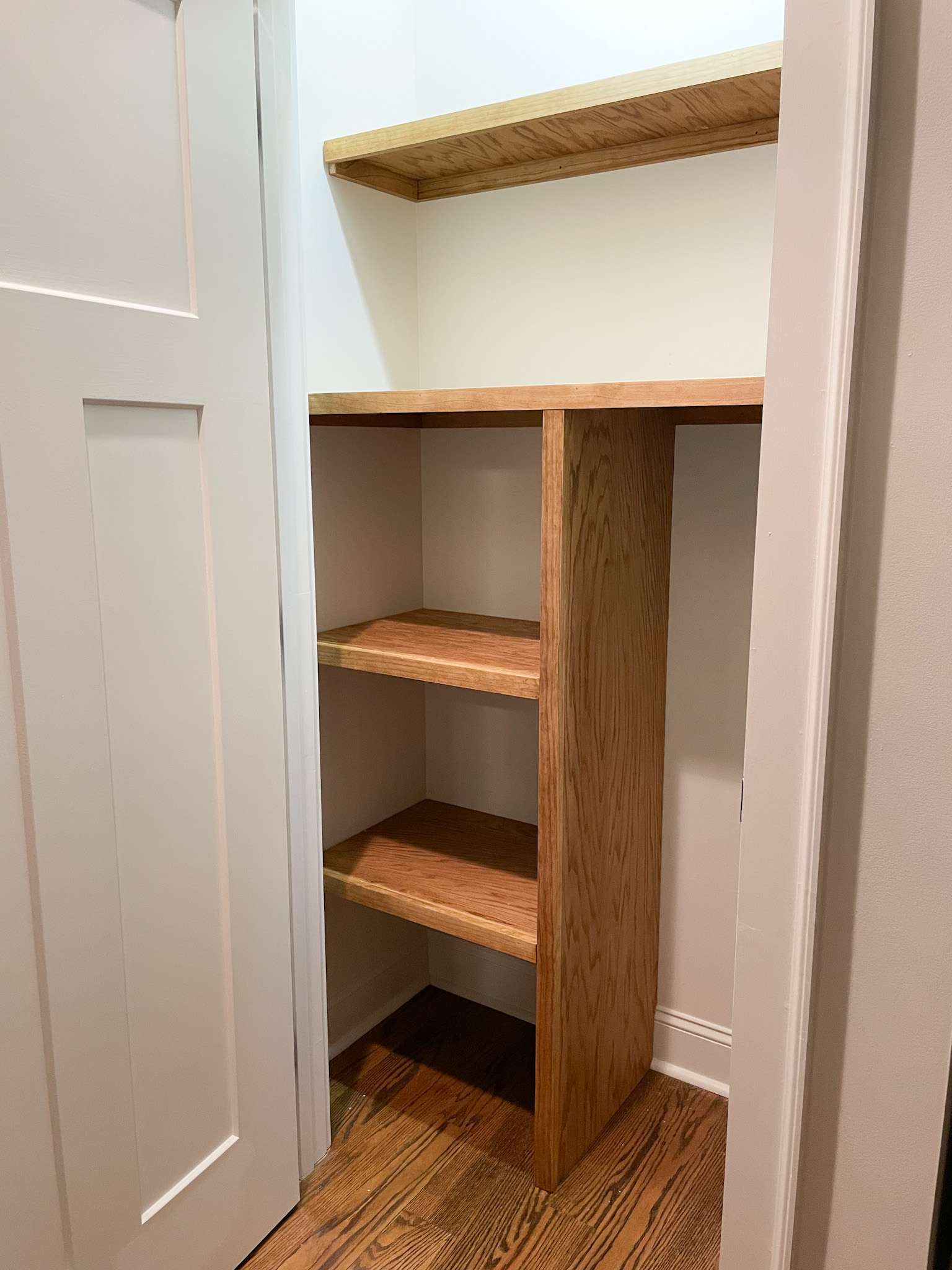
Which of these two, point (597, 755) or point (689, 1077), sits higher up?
point (597, 755)

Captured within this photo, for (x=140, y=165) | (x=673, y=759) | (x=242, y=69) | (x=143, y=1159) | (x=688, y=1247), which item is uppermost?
(x=242, y=69)

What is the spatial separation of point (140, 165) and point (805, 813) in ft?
3.49

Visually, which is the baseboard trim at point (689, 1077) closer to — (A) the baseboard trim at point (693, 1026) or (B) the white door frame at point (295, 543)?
(A) the baseboard trim at point (693, 1026)

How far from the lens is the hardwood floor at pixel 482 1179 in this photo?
1462 millimetres

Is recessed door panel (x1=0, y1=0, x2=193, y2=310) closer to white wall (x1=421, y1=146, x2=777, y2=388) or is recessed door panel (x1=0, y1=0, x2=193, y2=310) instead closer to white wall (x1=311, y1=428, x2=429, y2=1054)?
white wall (x1=311, y1=428, x2=429, y2=1054)

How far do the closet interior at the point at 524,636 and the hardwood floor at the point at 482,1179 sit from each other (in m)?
0.07

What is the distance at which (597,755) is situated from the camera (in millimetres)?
1546

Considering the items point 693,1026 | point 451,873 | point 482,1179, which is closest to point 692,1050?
point 693,1026

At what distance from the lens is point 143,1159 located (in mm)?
1256

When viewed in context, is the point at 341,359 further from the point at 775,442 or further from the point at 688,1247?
the point at 688,1247

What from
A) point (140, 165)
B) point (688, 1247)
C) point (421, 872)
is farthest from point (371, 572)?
point (688, 1247)

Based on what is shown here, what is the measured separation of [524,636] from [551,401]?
55 centimetres

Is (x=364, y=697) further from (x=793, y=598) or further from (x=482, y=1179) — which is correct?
(x=793, y=598)

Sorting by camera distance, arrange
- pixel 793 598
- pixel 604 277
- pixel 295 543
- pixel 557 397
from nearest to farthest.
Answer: pixel 793 598, pixel 557 397, pixel 295 543, pixel 604 277
